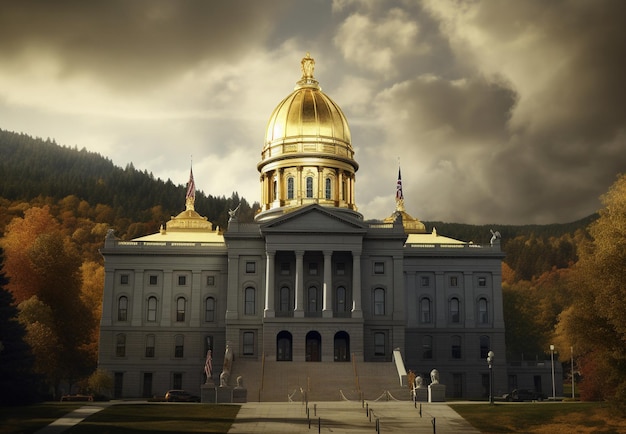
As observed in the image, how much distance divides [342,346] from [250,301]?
29.8 ft

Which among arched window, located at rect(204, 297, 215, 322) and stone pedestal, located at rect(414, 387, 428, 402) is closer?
stone pedestal, located at rect(414, 387, 428, 402)

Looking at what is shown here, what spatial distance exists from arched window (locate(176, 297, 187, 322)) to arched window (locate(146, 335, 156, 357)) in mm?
2808

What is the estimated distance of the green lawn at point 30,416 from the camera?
129 feet

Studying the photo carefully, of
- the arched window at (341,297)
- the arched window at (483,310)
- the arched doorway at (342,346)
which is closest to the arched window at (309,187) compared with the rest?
the arched window at (341,297)

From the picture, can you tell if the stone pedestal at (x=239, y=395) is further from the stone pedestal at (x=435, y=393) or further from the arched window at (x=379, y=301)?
the arched window at (x=379, y=301)

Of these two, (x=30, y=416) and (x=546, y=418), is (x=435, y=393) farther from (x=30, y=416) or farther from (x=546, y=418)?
(x=30, y=416)

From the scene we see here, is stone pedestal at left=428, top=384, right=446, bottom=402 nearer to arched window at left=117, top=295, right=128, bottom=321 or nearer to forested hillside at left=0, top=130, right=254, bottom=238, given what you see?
arched window at left=117, top=295, right=128, bottom=321

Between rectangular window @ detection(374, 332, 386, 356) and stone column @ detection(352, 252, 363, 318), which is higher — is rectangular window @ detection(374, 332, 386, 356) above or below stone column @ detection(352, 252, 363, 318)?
below

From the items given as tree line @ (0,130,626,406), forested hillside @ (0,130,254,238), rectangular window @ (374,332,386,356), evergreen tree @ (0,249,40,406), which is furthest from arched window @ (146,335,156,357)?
forested hillside @ (0,130,254,238)

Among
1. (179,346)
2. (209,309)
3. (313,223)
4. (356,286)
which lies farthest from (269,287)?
(179,346)

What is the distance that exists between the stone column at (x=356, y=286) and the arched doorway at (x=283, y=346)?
607 centimetres

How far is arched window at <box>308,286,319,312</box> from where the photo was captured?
7606 cm

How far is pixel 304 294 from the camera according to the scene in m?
75.8

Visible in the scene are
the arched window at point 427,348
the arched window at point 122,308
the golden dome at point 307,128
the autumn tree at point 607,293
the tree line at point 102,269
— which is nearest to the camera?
the autumn tree at point 607,293
